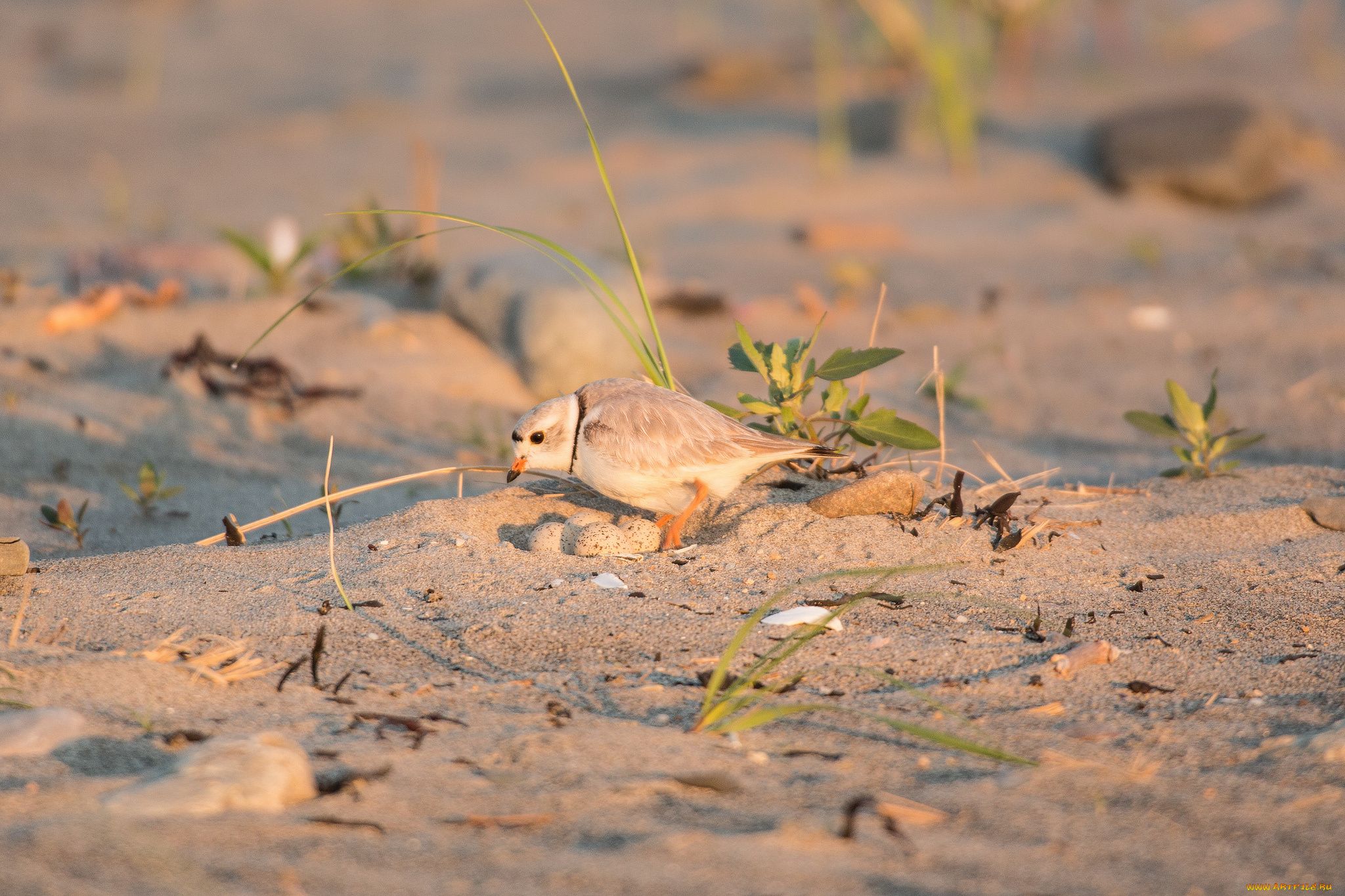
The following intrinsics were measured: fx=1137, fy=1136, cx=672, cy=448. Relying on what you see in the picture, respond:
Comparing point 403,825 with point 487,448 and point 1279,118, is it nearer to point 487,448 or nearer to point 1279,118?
point 487,448

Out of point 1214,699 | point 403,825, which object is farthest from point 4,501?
point 1214,699

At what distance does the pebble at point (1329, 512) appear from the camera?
3107 mm

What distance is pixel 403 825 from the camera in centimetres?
164

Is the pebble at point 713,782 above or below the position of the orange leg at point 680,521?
below

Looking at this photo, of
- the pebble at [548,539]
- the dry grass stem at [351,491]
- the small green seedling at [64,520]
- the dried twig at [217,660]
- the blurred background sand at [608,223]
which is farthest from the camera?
the blurred background sand at [608,223]

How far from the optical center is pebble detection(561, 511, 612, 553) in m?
2.92

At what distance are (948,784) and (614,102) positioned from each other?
10547 millimetres

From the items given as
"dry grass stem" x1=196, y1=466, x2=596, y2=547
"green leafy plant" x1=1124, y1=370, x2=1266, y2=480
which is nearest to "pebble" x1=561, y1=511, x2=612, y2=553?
"dry grass stem" x1=196, y1=466, x2=596, y2=547

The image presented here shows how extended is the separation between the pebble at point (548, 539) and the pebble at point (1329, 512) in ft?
6.79

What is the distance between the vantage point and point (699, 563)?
9.30 ft

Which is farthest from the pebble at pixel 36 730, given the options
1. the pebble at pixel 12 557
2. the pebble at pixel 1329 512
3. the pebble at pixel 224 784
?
the pebble at pixel 1329 512

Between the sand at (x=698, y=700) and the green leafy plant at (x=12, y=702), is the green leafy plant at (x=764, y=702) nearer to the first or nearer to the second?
the sand at (x=698, y=700)

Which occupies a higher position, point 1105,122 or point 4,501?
point 1105,122

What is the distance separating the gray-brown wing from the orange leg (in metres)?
0.10
